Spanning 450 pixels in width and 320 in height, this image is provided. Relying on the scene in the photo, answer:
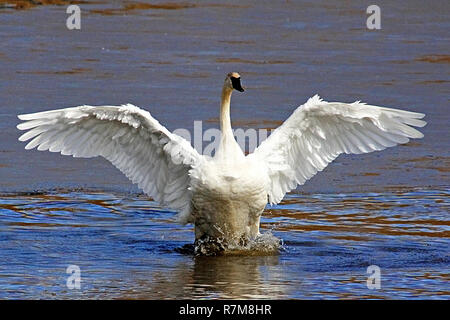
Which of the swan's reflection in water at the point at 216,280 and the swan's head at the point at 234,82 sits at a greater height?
the swan's head at the point at 234,82

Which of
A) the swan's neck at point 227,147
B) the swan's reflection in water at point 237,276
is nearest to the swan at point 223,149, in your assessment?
the swan's neck at point 227,147

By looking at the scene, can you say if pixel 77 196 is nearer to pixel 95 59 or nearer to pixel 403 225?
pixel 403 225

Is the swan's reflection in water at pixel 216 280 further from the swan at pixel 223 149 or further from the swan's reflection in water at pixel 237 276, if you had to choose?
the swan at pixel 223 149

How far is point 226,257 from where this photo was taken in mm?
10648

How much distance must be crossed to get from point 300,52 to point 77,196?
8329mm

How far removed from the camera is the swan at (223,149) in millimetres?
10406

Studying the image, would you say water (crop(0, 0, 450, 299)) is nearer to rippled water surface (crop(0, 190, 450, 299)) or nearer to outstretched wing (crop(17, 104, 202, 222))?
rippled water surface (crop(0, 190, 450, 299))

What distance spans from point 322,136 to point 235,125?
13.9ft

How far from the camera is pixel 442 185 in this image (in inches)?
510

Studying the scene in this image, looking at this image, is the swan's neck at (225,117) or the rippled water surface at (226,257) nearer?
the rippled water surface at (226,257)

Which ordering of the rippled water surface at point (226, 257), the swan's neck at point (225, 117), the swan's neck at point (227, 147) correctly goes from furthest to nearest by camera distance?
1. the swan's neck at point (225, 117)
2. the swan's neck at point (227, 147)
3. the rippled water surface at point (226, 257)

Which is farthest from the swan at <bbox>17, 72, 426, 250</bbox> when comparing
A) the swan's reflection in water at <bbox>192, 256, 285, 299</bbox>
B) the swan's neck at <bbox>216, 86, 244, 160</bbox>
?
the swan's reflection in water at <bbox>192, 256, 285, 299</bbox>

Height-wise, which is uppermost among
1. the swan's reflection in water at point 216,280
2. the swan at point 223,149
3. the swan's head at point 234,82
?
the swan's head at point 234,82
